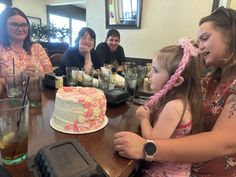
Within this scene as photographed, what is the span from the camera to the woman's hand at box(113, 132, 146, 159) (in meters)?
0.67

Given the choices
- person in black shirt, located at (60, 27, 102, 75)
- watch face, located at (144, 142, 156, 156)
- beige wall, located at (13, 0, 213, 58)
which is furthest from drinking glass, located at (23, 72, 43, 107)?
beige wall, located at (13, 0, 213, 58)

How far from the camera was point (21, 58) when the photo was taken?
1.94 meters

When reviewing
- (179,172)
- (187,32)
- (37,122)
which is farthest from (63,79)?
(187,32)

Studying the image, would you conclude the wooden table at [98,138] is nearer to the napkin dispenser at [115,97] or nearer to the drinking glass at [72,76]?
the napkin dispenser at [115,97]

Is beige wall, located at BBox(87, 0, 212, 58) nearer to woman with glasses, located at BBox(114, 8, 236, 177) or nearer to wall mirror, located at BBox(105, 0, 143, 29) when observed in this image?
wall mirror, located at BBox(105, 0, 143, 29)

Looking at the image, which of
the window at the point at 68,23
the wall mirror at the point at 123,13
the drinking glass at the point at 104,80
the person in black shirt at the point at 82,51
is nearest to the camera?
the drinking glass at the point at 104,80

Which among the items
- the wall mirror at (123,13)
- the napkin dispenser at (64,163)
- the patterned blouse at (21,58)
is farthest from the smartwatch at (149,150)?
the wall mirror at (123,13)

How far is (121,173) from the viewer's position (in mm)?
604

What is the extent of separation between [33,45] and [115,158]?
1730mm

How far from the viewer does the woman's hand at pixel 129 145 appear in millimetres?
674

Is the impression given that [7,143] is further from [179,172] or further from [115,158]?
[179,172]

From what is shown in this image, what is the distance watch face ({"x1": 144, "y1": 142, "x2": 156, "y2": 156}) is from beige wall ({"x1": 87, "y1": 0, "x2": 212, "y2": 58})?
2.65 meters

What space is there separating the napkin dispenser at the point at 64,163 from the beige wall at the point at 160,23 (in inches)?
112

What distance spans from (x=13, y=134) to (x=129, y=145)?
1.18 feet
